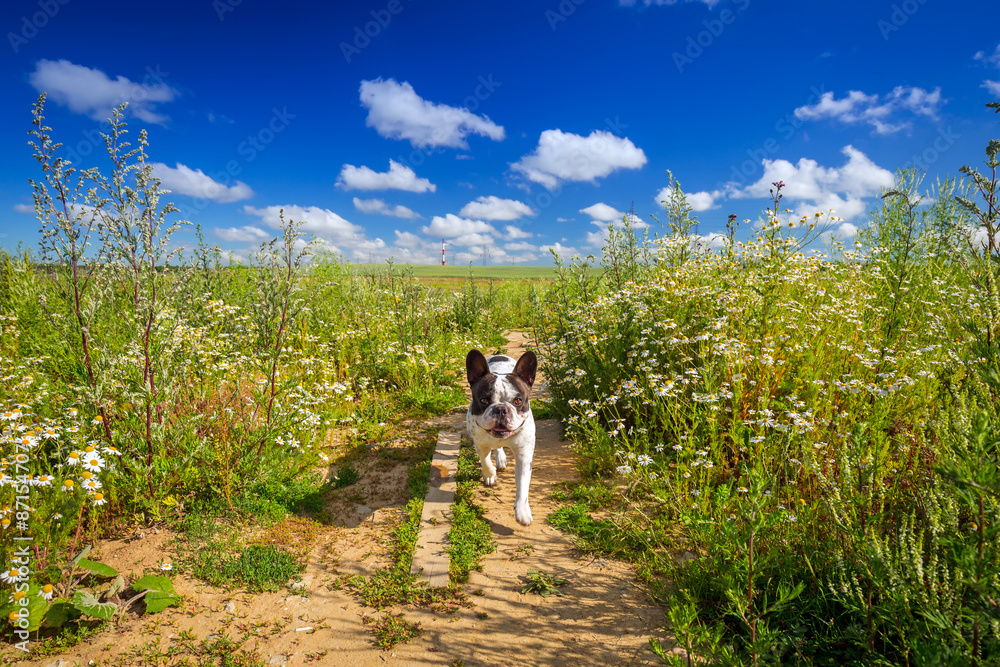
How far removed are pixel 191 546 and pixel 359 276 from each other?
7.23 m

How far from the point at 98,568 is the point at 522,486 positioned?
10.3ft

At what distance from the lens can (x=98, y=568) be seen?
2877 millimetres

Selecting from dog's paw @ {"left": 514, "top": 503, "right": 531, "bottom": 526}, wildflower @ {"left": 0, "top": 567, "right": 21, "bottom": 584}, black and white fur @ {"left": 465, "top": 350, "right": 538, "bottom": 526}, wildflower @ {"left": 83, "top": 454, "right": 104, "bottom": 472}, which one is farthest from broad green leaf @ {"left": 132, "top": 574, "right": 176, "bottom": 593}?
dog's paw @ {"left": 514, "top": 503, "right": 531, "bottom": 526}

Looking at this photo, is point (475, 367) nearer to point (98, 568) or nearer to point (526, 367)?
point (526, 367)

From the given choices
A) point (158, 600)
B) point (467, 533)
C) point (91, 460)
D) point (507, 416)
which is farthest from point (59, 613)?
point (507, 416)

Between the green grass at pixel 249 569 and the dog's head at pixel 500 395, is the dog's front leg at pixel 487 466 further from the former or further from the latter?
the green grass at pixel 249 569

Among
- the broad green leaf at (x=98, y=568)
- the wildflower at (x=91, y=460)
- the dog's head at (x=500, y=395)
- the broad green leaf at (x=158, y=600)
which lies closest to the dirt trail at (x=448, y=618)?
the broad green leaf at (x=158, y=600)

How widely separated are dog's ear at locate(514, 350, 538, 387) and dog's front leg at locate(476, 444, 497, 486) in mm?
822

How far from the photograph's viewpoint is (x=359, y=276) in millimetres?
9930

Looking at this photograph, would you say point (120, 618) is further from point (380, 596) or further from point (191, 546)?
point (380, 596)

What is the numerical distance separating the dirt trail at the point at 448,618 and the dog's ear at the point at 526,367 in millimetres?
1484

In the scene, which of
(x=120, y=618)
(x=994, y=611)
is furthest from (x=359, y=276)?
(x=994, y=611)

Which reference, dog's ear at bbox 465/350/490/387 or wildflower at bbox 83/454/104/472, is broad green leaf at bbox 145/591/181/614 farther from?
dog's ear at bbox 465/350/490/387

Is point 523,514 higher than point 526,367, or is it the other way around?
point 526,367
